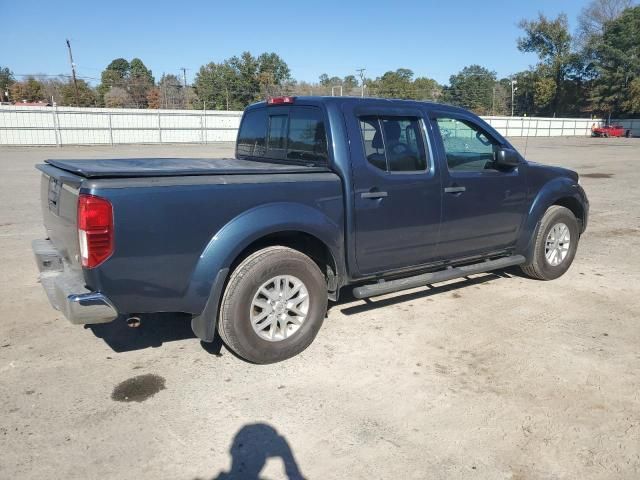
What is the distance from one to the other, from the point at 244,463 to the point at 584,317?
3482 mm

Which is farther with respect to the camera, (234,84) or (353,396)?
(234,84)

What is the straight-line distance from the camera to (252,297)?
358 cm

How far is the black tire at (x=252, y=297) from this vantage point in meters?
3.53

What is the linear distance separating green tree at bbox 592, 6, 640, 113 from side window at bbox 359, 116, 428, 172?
7247cm

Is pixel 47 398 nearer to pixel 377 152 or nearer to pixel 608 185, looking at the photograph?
pixel 377 152

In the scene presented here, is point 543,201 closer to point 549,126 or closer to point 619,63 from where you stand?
point 549,126

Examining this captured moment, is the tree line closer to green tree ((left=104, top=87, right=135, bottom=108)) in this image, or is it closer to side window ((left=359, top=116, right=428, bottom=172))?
green tree ((left=104, top=87, right=135, bottom=108))

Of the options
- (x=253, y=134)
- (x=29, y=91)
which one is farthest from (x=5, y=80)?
(x=253, y=134)

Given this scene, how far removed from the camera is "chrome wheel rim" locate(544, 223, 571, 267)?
18.4ft

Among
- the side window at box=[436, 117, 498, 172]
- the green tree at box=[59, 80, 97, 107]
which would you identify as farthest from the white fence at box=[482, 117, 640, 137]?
the green tree at box=[59, 80, 97, 107]

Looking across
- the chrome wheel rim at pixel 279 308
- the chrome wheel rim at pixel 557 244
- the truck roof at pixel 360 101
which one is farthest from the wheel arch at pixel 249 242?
the chrome wheel rim at pixel 557 244

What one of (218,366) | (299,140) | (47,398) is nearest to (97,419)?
(47,398)

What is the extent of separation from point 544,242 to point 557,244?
0.33 metres

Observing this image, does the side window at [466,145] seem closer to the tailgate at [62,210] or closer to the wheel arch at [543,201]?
the wheel arch at [543,201]
